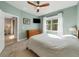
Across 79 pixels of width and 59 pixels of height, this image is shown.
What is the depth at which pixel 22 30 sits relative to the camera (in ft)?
14.3

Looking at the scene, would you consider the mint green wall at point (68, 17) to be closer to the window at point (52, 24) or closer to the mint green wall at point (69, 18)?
the mint green wall at point (69, 18)

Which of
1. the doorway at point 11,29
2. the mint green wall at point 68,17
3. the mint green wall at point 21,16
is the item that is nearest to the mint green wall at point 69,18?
the mint green wall at point 68,17

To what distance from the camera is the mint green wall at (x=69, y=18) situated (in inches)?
153

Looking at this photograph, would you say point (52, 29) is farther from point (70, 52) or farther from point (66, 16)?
point (70, 52)

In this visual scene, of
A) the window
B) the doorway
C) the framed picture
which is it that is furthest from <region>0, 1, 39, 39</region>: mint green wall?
the window

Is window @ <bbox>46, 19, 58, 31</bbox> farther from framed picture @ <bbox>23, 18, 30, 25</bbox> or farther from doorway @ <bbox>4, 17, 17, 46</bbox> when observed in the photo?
doorway @ <bbox>4, 17, 17, 46</bbox>

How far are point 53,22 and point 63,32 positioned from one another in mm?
811

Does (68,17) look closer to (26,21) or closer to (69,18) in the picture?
(69,18)

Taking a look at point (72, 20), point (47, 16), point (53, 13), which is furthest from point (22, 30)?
point (72, 20)

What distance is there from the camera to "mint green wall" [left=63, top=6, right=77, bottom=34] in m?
3.89

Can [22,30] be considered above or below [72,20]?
below

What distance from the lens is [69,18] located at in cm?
407

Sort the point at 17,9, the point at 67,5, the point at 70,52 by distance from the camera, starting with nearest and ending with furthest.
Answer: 1. the point at 70,52
2. the point at 67,5
3. the point at 17,9

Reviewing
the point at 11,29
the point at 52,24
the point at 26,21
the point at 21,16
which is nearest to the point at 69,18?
the point at 52,24
